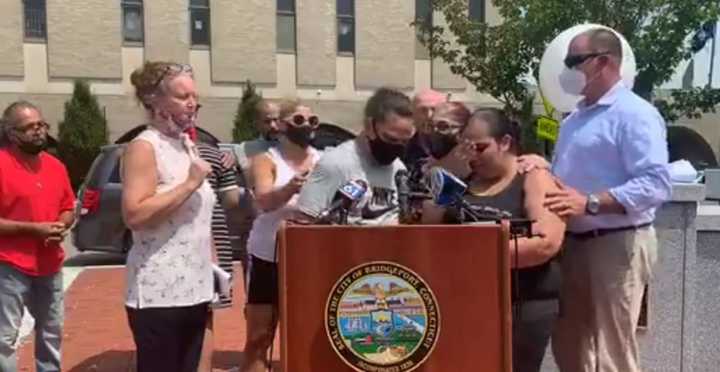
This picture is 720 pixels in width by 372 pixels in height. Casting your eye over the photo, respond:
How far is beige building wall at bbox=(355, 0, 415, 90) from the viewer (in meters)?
24.3

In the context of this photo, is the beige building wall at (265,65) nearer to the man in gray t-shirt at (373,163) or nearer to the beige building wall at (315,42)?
the beige building wall at (315,42)

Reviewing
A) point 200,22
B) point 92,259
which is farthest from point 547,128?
point 200,22

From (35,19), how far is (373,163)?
21840mm

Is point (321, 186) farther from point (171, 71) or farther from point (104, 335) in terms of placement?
point (104, 335)

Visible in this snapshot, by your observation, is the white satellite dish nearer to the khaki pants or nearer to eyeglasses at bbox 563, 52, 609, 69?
eyeglasses at bbox 563, 52, 609, 69

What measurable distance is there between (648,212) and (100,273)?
827 cm

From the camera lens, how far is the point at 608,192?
10.1 feet

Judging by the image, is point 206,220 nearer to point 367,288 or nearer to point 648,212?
point 367,288

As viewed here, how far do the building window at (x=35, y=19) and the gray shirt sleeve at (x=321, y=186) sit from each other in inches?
845

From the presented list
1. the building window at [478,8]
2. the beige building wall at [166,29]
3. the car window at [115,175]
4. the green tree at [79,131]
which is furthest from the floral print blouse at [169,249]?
the building window at [478,8]

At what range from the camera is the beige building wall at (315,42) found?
78.7 feet

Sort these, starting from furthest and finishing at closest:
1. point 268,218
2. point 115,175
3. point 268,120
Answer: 1. point 115,175
2. point 268,120
3. point 268,218

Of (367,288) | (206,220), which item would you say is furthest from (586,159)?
(206,220)

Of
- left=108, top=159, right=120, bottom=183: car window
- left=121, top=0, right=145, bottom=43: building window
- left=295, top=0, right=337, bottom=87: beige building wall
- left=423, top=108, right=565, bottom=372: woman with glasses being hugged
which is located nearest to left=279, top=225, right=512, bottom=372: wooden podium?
left=423, top=108, right=565, bottom=372: woman with glasses being hugged
